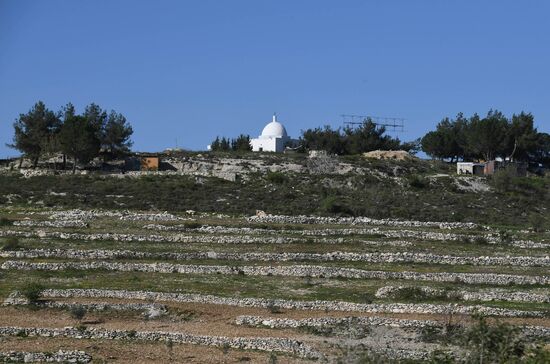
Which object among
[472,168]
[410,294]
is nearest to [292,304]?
[410,294]

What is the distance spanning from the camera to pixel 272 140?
367ft

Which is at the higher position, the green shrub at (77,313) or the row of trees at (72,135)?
the row of trees at (72,135)

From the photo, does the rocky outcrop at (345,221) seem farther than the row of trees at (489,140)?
No

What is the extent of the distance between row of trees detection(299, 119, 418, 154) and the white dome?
3670 mm

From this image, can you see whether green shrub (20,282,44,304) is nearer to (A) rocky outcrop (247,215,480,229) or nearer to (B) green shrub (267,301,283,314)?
(B) green shrub (267,301,283,314)

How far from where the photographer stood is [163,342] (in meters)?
28.0

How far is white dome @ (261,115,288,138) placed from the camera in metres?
116

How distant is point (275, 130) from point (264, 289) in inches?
3115

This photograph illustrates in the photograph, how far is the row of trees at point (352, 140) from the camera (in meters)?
108

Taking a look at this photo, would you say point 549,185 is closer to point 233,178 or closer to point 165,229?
point 233,178

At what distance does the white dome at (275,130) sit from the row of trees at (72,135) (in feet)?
93.6

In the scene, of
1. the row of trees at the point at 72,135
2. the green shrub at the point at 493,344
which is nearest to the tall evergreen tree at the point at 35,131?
the row of trees at the point at 72,135

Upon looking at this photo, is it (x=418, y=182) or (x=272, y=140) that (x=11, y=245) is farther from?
(x=272, y=140)

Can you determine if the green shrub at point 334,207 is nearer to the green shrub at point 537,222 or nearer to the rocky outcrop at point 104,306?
the green shrub at point 537,222
